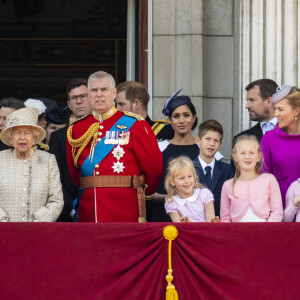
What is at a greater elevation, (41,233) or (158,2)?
(158,2)

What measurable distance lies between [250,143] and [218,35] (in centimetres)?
267

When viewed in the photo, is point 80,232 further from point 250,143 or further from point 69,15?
point 69,15

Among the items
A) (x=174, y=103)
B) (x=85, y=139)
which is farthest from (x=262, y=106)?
(x=85, y=139)

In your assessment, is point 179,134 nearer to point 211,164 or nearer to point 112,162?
point 211,164

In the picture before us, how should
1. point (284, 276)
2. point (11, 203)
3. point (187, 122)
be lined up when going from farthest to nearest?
Answer: 1. point (187, 122)
2. point (11, 203)
3. point (284, 276)

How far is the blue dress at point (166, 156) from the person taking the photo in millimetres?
7629

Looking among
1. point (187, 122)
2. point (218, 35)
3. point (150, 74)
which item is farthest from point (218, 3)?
point (187, 122)

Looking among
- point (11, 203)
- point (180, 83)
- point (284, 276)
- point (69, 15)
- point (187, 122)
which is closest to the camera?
point (284, 276)

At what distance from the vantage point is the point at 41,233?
626 cm

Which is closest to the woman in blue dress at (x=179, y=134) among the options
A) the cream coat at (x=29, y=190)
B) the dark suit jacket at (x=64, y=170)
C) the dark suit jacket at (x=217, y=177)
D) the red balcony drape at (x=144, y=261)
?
the dark suit jacket at (x=217, y=177)

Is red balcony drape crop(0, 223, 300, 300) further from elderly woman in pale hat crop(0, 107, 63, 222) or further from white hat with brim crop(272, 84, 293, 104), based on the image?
white hat with brim crop(272, 84, 293, 104)

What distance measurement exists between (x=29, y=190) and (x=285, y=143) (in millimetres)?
1783

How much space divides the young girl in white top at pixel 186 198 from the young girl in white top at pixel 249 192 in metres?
0.13

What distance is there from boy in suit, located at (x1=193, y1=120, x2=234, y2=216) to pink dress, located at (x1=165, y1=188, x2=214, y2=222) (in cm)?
38
